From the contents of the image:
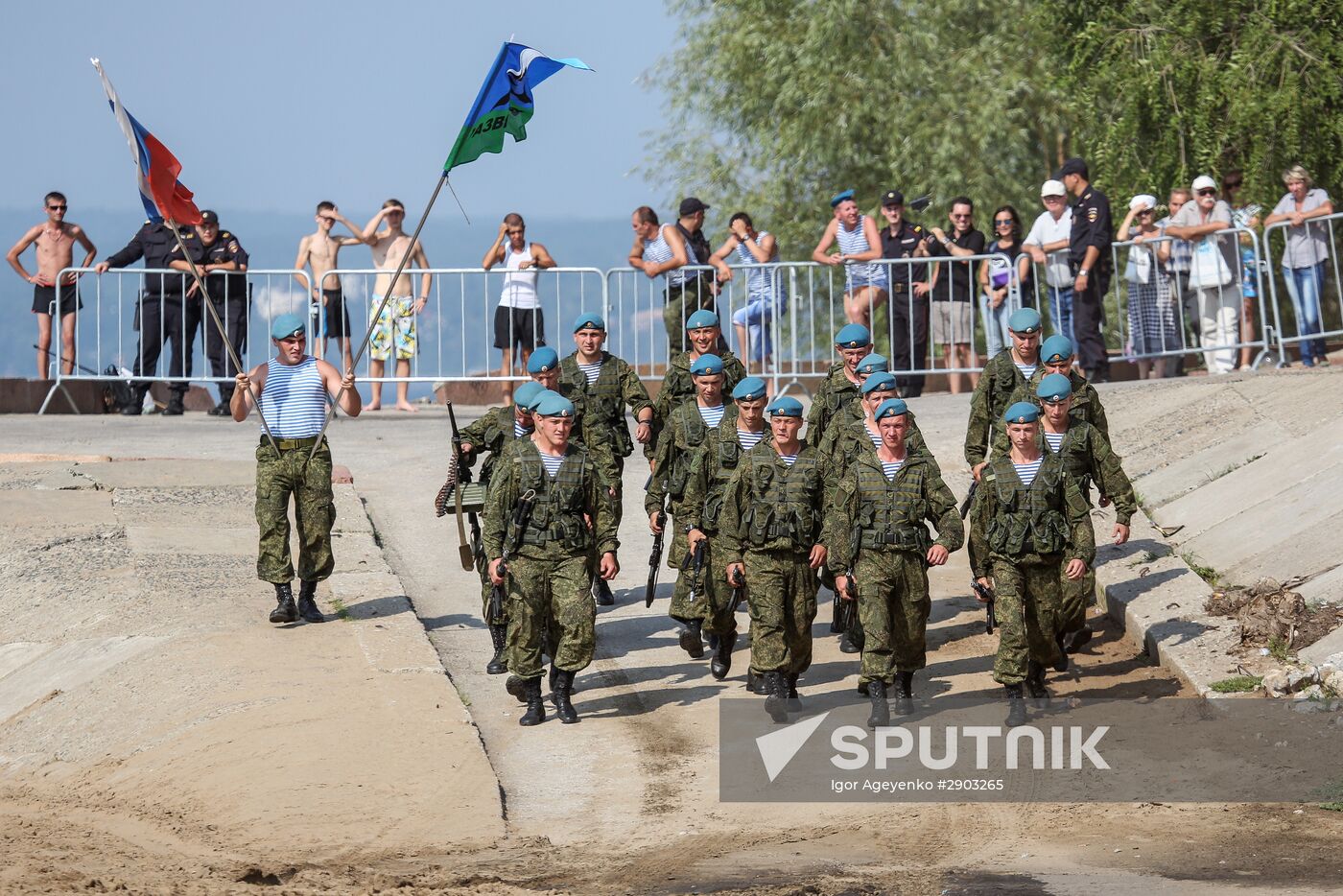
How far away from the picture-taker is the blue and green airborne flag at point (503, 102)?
1280cm

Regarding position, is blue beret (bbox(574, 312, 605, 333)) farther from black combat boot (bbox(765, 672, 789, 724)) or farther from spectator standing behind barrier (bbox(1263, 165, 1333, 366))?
spectator standing behind barrier (bbox(1263, 165, 1333, 366))

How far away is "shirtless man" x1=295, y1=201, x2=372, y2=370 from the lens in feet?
67.5

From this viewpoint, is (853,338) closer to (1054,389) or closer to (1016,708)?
(1054,389)

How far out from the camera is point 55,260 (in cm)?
2091

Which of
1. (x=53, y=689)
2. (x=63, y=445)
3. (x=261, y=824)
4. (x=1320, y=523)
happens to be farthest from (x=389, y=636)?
(x=63, y=445)

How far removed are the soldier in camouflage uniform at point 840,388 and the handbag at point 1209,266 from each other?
5963 mm

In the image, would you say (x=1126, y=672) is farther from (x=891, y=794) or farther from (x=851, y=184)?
(x=851, y=184)

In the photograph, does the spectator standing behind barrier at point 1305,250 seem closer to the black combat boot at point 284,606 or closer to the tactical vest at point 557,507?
the tactical vest at point 557,507

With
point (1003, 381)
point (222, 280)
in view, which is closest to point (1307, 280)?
point (1003, 381)

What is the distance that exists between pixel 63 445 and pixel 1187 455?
1051 cm

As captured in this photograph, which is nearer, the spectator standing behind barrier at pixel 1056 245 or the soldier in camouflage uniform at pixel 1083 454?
the soldier in camouflage uniform at pixel 1083 454

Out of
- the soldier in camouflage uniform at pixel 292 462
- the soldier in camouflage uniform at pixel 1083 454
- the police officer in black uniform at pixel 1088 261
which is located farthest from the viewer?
the police officer in black uniform at pixel 1088 261

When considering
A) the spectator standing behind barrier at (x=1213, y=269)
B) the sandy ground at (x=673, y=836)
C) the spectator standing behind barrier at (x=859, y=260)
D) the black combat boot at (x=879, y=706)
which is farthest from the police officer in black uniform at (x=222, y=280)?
the black combat boot at (x=879, y=706)

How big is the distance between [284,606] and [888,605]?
159 inches
